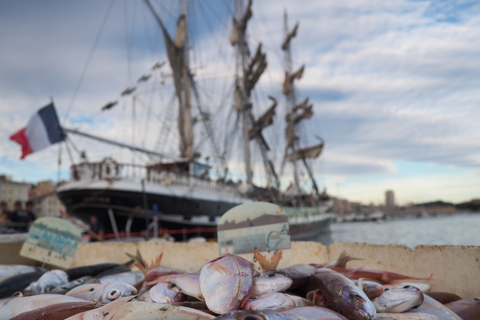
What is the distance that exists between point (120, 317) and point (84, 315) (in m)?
0.36

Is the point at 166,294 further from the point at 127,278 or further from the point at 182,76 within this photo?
the point at 182,76

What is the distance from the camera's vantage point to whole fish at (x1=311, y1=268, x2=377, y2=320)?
1.96 m

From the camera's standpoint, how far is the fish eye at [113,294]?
2682 mm

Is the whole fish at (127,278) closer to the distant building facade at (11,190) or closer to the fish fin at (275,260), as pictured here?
the fish fin at (275,260)

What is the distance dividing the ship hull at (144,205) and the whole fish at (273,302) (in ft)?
39.8

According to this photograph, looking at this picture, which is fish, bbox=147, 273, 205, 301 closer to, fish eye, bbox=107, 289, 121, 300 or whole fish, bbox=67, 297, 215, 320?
whole fish, bbox=67, 297, 215, 320

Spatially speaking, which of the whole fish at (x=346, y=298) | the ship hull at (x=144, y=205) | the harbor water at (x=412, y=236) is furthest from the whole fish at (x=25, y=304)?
the ship hull at (x=144, y=205)

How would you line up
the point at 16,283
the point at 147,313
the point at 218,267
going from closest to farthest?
the point at 147,313 < the point at 218,267 < the point at 16,283

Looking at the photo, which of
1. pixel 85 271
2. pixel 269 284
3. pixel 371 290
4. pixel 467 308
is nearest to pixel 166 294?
pixel 269 284

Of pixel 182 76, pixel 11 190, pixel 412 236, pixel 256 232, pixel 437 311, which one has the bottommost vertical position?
pixel 412 236

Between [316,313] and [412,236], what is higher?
[316,313]

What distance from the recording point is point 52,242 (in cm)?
546

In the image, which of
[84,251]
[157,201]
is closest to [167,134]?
[157,201]

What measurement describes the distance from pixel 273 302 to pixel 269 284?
0.88 ft
